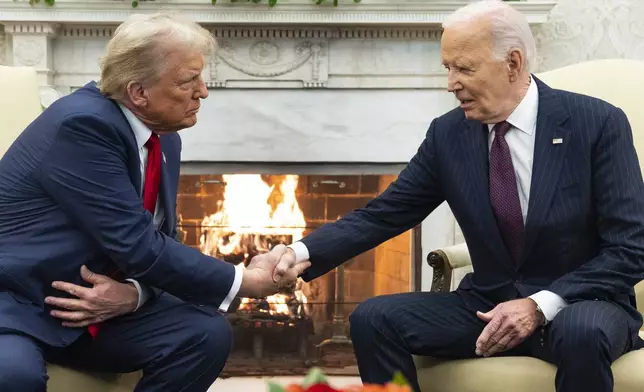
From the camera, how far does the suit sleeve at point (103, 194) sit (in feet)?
5.87

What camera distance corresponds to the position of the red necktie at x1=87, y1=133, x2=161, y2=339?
76.4 inches

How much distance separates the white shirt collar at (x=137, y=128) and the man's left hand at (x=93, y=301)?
0.98ft

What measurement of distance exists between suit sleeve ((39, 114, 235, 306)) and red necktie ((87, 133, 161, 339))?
9 centimetres

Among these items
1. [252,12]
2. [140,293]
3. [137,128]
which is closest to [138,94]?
[137,128]

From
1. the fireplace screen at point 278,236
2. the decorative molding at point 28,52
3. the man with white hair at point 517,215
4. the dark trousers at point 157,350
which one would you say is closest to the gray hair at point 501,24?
the man with white hair at point 517,215

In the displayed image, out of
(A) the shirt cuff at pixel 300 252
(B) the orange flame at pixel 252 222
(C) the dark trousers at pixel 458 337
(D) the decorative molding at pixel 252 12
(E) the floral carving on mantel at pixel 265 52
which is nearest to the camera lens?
(C) the dark trousers at pixel 458 337

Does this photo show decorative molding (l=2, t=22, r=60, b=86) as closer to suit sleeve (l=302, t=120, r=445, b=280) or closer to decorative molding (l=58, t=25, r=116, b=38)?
decorative molding (l=58, t=25, r=116, b=38)

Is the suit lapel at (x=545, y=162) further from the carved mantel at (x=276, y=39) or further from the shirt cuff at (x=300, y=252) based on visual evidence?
the carved mantel at (x=276, y=39)

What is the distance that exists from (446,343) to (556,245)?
32cm

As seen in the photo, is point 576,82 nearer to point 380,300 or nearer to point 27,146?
point 380,300

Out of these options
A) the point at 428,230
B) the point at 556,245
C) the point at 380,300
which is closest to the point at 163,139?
the point at 380,300

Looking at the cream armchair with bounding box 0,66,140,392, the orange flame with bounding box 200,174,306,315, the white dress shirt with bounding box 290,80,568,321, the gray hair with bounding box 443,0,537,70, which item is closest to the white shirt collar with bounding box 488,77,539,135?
the white dress shirt with bounding box 290,80,568,321

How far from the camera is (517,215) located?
1960mm

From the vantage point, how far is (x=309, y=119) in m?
3.53
